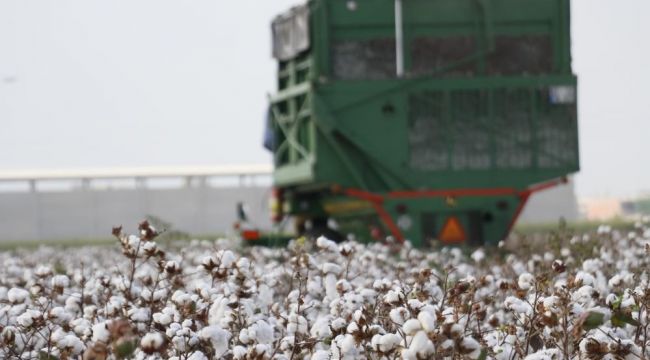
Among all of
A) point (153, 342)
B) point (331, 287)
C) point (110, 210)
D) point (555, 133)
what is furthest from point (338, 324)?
point (110, 210)

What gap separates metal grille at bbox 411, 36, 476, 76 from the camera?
741 inches

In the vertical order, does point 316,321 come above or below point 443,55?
below

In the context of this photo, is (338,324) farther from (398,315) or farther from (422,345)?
(422,345)

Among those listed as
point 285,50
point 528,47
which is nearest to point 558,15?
point 528,47

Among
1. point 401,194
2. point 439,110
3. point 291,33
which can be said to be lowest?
point 401,194

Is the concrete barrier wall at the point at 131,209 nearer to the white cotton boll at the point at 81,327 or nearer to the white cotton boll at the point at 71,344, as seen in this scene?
the white cotton boll at the point at 81,327

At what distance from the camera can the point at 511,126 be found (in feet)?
61.7

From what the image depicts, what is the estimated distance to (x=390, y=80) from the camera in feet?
61.4

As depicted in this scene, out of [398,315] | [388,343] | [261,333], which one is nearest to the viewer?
[388,343]

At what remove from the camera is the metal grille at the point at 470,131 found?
18703 millimetres

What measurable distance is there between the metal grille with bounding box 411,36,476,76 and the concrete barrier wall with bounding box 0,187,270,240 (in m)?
39.7

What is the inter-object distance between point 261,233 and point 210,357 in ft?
47.1

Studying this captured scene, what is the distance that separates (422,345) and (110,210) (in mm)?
58426

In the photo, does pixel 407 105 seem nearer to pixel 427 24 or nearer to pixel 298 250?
pixel 427 24
